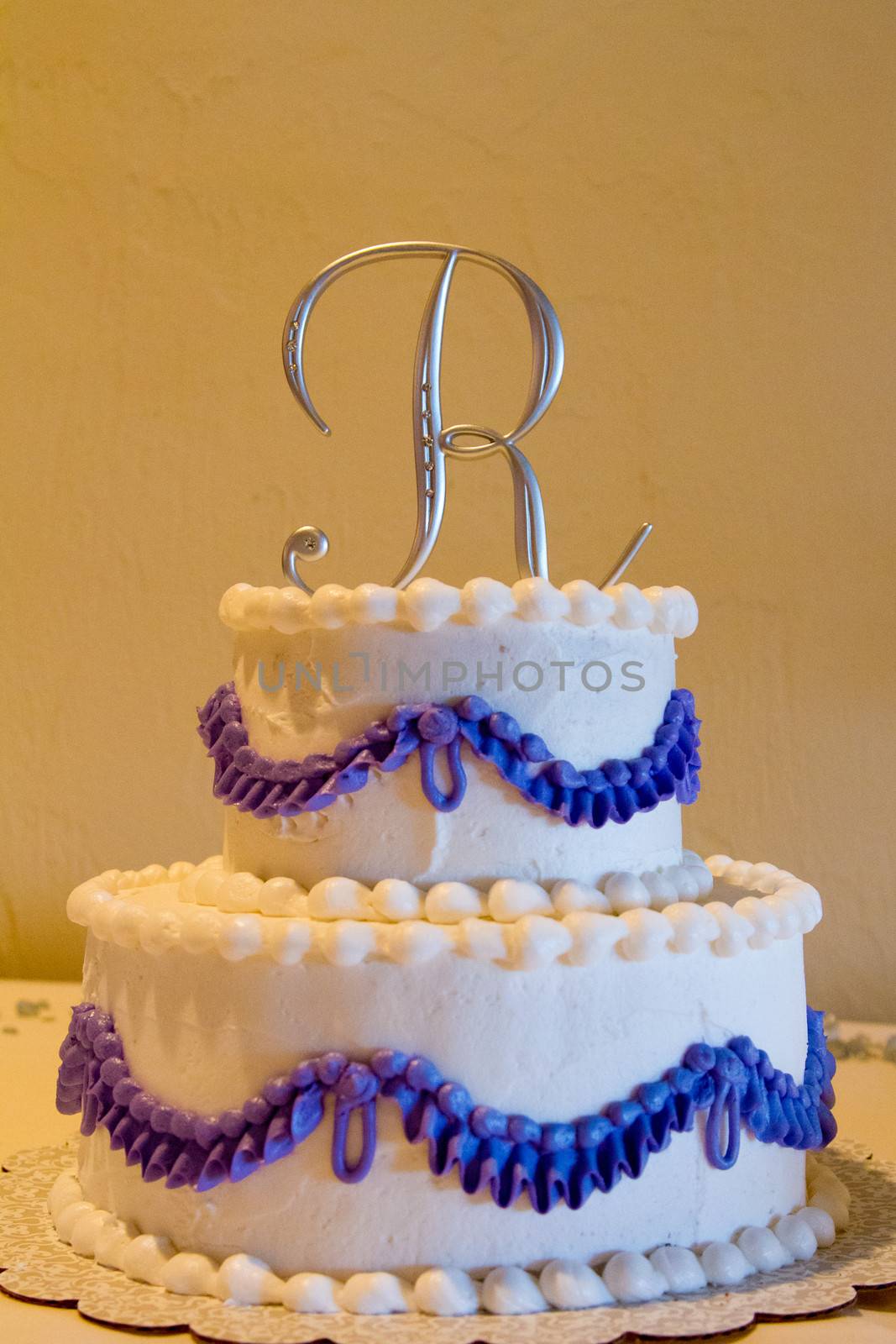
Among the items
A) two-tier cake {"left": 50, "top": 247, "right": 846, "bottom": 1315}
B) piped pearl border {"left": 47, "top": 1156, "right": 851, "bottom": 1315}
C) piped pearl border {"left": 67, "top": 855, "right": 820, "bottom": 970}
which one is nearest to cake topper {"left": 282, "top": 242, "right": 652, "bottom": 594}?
two-tier cake {"left": 50, "top": 247, "right": 846, "bottom": 1315}

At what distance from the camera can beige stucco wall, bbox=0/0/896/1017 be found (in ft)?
10.3

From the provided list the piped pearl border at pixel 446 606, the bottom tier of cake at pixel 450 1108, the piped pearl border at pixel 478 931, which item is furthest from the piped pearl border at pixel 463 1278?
the piped pearl border at pixel 446 606

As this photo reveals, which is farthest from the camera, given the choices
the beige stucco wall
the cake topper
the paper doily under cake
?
the beige stucco wall

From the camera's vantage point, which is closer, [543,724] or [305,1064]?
[305,1064]

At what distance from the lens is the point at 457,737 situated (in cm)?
163

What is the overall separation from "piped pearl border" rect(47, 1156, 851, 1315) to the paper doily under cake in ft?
0.04

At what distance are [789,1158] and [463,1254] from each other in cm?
44

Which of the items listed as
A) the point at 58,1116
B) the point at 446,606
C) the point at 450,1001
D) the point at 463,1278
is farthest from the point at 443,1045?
the point at 58,1116

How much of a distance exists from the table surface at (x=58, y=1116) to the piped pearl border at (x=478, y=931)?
387mm

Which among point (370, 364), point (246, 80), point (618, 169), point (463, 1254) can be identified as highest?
point (246, 80)

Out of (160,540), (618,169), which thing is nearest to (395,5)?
(618,169)

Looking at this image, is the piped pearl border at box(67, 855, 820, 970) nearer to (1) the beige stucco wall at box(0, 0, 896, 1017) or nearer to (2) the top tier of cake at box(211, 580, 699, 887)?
(2) the top tier of cake at box(211, 580, 699, 887)

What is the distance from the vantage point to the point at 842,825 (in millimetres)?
3146

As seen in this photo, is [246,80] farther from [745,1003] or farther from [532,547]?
[745,1003]
